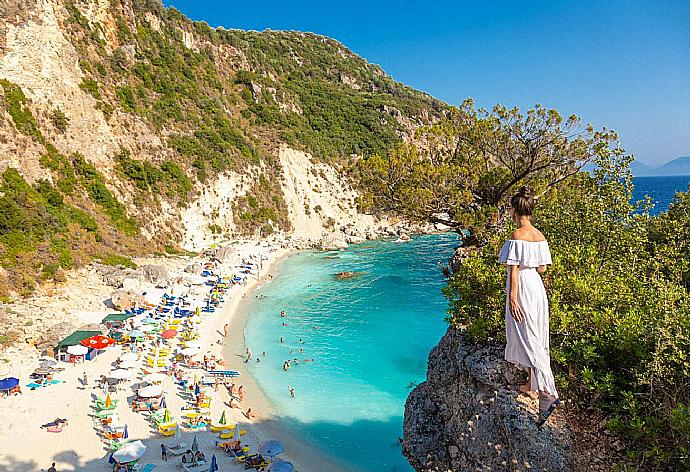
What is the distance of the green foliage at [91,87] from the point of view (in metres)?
37.6

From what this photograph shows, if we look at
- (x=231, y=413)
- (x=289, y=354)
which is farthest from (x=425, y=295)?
(x=231, y=413)

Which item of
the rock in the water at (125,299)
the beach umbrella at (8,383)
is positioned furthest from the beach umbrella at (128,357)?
the rock in the water at (125,299)

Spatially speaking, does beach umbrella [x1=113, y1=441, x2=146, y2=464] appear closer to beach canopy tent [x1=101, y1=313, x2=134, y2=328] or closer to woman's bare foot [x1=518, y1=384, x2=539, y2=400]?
beach canopy tent [x1=101, y1=313, x2=134, y2=328]

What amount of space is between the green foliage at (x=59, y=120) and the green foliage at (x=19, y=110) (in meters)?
1.55

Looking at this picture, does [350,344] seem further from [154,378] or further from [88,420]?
[88,420]

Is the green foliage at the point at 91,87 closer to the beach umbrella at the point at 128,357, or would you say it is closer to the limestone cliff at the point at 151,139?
the limestone cliff at the point at 151,139

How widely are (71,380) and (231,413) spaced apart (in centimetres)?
711

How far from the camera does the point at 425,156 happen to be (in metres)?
12.3

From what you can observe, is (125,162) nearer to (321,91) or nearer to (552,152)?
(552,152)

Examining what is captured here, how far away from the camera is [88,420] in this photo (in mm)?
15148

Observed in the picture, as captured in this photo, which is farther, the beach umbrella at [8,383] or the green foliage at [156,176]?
the green foliage at [156,176]

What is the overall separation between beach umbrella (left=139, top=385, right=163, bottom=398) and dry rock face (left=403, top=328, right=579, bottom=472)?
1220 centimetres

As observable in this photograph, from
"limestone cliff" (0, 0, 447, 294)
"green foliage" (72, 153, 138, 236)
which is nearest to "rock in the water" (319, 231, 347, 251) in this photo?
"limestone cliff" (0, 0, 447, 294)

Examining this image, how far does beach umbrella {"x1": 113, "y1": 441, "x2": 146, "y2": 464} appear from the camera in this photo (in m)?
12.5
